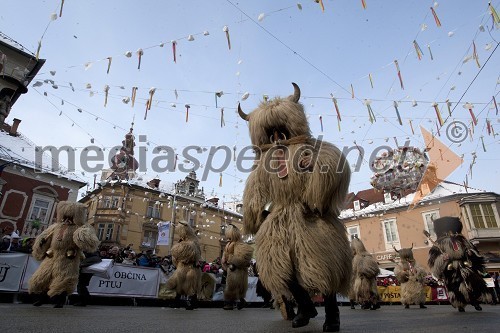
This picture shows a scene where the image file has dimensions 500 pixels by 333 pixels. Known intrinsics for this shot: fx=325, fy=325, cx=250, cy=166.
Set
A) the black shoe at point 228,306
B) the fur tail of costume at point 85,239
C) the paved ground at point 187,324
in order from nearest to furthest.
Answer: the paved ground at point 187,324 < the fur tail of costume at point 85,239 < the black shoe at point 228,306

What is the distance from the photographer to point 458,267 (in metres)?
6.22

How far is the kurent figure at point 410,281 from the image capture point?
30.8 feet

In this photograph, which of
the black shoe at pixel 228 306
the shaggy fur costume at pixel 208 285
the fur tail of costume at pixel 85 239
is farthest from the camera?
the shaggy fur costume at pixel 208 285

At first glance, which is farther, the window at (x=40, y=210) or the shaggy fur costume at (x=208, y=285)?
the window at (x=40, y=210)

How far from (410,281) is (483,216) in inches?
862

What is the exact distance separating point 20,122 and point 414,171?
33155 millimetres

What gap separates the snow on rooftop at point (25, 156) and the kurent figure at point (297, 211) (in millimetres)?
22135

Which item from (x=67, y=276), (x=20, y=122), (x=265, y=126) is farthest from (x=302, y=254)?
(x=20, y=122)

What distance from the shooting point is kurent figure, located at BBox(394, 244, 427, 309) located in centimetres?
938

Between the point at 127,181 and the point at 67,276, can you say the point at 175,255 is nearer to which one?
the point at 67,276

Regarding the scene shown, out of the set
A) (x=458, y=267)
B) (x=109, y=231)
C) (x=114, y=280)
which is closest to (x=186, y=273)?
(x=114, y=280)

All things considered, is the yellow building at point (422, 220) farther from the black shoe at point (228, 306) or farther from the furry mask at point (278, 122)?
the furry mask at point (278, 122)

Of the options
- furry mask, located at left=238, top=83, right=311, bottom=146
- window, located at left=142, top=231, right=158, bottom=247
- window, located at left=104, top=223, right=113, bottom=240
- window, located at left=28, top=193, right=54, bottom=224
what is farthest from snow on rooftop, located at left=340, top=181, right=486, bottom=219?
furry mask, located at left=238, top=83, right=311, bottom=146

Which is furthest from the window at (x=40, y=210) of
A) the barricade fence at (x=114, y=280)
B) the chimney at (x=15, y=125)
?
the barricade fence at (x=114, y=280)
